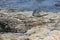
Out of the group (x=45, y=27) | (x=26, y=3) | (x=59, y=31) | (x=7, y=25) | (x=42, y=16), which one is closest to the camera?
(x=59, y=31)

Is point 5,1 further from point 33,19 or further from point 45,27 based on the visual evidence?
point 45,27

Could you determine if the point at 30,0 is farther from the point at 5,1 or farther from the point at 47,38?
the point at 47,38

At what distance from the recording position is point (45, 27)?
3.06m

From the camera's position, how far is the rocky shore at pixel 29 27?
275cm

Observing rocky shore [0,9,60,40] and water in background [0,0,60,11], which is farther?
water in background [0,0,60,11]

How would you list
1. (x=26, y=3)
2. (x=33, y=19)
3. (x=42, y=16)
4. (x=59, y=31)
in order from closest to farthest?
(x=59, y=31) → (x=33, y=19) → (x=42, y=16) → (x=26, y=3)

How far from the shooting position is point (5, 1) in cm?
595

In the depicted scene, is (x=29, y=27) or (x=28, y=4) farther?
(x=28, y=4)

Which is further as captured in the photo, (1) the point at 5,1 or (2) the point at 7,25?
(1) the point at 5,1

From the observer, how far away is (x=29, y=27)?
3199 millimetres

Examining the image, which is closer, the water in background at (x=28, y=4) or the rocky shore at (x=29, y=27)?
the rocky shore at (x=29, y=27)

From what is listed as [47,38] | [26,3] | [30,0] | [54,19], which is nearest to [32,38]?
[47,38]

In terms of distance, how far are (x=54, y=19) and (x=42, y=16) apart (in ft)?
1.13

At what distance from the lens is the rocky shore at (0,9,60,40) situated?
2.75m
